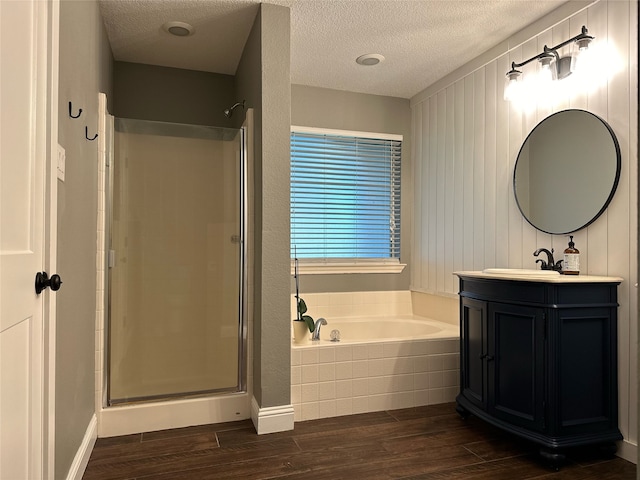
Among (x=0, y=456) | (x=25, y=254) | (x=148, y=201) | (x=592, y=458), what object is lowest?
Answer: (x=592, y=458)

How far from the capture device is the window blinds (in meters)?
3.95

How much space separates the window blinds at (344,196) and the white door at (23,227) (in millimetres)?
2587

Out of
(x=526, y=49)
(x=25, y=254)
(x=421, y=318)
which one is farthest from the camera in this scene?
(x=421, y=318)

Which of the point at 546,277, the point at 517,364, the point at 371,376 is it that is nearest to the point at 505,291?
the point at 546,277

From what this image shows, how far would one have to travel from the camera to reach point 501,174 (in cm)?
312

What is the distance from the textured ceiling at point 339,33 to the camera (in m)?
2.69

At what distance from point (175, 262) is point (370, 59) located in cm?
205

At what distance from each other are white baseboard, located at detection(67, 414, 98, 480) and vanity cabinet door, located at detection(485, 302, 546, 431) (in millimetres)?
2036

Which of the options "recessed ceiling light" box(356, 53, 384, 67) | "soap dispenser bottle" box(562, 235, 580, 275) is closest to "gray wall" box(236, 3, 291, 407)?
"recessed ceiling light" box(356, 53, 384, 67)

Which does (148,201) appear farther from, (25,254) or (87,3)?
(25,254)

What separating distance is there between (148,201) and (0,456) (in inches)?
71.8

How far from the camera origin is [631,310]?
2197 mm

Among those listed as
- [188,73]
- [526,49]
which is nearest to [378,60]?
[526,49]

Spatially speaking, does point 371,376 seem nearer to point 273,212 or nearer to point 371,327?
point 371,327
